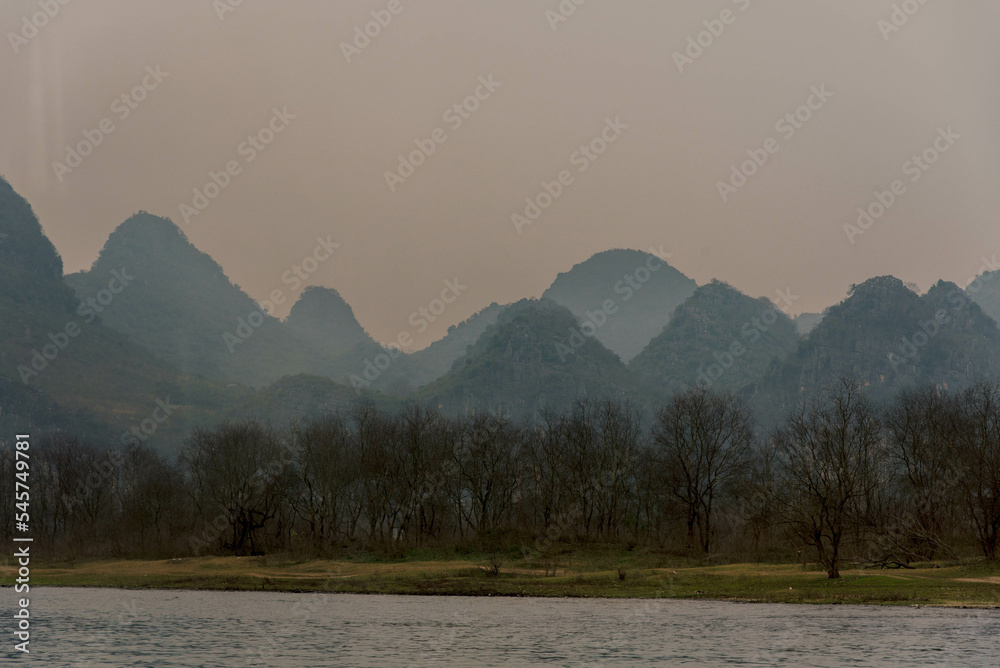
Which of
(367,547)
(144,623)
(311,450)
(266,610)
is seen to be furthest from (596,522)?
(144,623)

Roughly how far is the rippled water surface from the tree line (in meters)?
36.8

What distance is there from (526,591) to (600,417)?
65.8m

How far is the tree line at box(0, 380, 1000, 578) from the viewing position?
308 ft

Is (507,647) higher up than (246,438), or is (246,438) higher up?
(246,438)

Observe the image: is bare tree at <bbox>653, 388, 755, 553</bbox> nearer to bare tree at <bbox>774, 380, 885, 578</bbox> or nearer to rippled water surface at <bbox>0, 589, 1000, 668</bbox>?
bare tree at <bbox>774, 380, 885, 578</bbox>

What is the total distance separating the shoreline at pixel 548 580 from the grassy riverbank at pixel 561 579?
84mm

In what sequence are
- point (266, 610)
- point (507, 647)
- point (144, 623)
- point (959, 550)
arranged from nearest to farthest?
point (507, 647)
point (144, 623)
point (266, 610)
point (959, 550)

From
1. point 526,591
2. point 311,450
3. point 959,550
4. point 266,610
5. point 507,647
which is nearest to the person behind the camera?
point 507,647

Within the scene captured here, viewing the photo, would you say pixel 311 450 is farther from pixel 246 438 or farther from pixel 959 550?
pixel 959 550

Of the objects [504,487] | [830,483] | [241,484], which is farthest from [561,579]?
[241,484]

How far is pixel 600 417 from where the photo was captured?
13088 cm

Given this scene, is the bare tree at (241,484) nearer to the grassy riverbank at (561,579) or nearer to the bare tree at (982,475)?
the grassy riverbank at (561,579)

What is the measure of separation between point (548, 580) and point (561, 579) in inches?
51.6

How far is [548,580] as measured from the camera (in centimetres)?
7275
